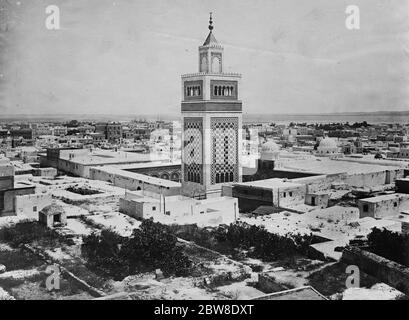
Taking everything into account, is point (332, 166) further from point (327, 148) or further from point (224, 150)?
point (224, 150)

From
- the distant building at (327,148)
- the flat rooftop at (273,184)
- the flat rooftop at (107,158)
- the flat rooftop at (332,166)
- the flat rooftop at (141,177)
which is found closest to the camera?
the flat rooftop at (273,184)

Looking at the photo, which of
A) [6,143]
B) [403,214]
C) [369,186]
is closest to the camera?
[403,214]

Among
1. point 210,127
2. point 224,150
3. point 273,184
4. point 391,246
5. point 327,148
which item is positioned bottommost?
point 391,246

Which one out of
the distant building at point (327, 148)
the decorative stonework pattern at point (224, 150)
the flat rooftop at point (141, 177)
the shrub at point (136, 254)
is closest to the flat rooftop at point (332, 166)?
the distant building at point (327, 148)

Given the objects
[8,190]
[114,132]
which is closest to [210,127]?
[8,190]

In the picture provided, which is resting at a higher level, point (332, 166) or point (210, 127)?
point (210, 127)

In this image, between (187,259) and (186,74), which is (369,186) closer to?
(186,74)

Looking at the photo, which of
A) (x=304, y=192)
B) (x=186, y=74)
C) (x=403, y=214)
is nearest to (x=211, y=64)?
(x=186, y=74)

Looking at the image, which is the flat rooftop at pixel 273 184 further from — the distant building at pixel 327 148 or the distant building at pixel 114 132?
the distant building at pixel 114 132
